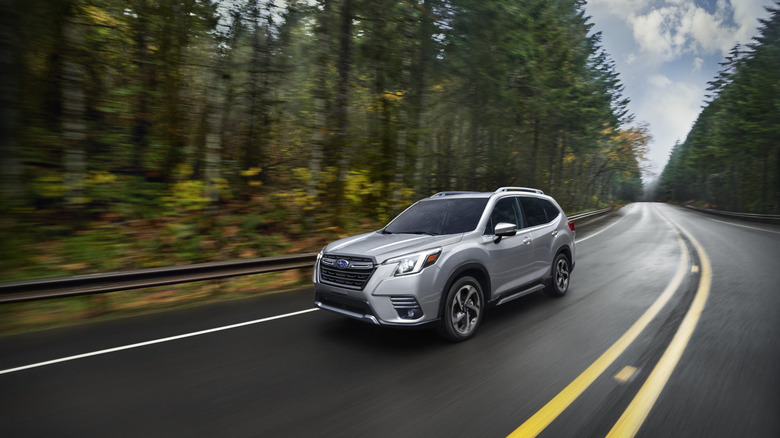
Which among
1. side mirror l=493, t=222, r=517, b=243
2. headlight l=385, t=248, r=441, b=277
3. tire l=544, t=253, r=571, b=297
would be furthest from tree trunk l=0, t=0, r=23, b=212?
tire l=544, t=253, r=571, b=297

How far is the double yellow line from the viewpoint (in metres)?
2.95

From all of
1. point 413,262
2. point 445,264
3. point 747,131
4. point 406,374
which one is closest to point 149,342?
point 406,374

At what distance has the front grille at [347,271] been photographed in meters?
4.42

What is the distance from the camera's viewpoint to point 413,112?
578 inches

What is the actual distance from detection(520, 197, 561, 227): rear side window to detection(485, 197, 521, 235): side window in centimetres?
28

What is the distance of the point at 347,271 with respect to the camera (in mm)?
4590

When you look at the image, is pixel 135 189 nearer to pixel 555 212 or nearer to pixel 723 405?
pixel 555 212

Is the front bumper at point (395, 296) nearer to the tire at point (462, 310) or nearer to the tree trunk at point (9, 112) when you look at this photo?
the tire at point (462, 310)

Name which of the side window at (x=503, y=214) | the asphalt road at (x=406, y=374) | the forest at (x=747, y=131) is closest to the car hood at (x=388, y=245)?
the side window at (x=503, y=214)

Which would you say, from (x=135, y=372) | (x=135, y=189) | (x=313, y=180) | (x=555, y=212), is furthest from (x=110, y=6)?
(x=555, y=212)

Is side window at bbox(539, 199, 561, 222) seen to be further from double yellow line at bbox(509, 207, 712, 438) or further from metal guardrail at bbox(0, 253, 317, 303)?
metal guardrail at bbox(0, 253, 317, 303)

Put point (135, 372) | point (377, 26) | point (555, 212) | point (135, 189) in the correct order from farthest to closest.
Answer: point (377, 26) → point (135, 189) → point (555, 212) → point (135, 372)

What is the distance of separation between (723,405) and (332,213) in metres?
9.79

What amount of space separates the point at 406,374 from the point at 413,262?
1.14 meters
